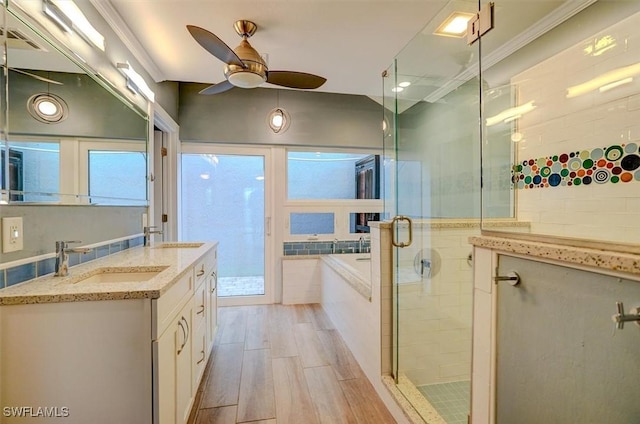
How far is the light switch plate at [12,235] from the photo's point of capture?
1088 millimetres

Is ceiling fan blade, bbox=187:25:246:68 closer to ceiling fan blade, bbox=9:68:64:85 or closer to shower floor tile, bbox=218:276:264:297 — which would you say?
ceiling fan blade, bbox=9:68:64:85

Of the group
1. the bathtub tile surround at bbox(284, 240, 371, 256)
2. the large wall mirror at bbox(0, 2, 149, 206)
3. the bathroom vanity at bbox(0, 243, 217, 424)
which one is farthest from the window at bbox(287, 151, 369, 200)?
the bathroom vanity at bbox(0, 243, 217, 424)

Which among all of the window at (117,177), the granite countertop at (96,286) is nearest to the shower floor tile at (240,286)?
the window at (117,177)

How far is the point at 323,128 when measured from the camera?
146 inches

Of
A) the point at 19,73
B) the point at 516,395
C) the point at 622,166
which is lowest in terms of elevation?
the point at 516,395

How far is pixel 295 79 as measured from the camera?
85.9 inches

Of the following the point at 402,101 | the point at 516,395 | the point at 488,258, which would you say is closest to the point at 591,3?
the point at 402,101

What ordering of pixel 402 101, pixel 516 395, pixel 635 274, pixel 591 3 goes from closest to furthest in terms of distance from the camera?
1. pixel 635 274
2. pixel 516 395
3. pixel 591 3
4. pixel 402 101

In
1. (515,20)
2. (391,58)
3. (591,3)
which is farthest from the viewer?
(391,58)

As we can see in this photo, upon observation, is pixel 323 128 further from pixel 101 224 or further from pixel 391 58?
pixel 101 224

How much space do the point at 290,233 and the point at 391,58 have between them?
2.23m

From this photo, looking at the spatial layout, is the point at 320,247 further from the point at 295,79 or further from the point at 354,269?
the point at 295,79

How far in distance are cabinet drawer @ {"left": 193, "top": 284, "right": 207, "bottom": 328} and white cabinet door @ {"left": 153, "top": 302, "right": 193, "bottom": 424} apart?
0.11 m

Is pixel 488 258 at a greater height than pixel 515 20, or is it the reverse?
pixel 515 20
